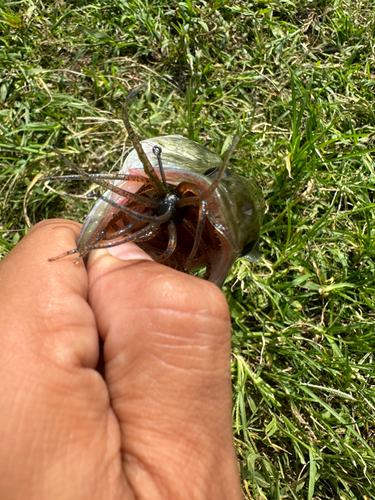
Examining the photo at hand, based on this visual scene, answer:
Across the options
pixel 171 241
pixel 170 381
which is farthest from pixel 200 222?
pixel 170 381

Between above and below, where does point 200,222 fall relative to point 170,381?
above

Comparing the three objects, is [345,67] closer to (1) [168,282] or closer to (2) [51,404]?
(1) [168,282]

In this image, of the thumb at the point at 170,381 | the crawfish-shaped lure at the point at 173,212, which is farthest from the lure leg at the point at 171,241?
the thumb at the point at 170,381

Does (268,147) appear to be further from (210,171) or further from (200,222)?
(200,222)

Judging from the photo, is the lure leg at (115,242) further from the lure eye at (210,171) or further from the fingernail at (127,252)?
the lure eye at (210,171)

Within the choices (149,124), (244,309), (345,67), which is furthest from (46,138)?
(345,67)

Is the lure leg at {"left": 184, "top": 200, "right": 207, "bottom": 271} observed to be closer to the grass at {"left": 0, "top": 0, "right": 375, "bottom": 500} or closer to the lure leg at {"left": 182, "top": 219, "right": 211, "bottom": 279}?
the lure leg at {"left": 182, "top": 219, "right": 211, "bottom": 279}
